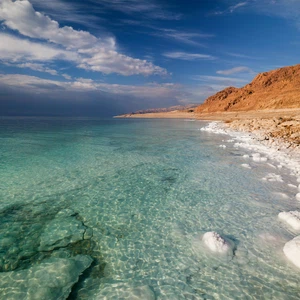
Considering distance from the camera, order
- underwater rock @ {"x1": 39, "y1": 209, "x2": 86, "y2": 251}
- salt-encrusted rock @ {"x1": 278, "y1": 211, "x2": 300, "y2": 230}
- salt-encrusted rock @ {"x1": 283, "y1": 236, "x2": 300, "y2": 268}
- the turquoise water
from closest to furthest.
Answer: the turquoise water → salt-encrusted rock @ {"x1": 283, "y1": 236, "x2": 300, "y2": 268} → underwater rock @ {"x1": 39, "y1": 209, "x2": 86, "y2": 251} → salt-encrusted rock @ {"x1": 278, "y1": 211, "x2": 300, "y2": 230}

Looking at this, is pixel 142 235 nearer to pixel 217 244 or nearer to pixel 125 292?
pixel 125 292

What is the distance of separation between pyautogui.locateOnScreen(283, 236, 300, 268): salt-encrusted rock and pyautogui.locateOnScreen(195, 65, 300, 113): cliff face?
82.3m

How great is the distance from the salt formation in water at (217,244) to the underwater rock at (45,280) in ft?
10.2

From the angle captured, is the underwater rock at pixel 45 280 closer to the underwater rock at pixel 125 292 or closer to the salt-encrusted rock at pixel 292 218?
the underwater rock at pixel 125 292

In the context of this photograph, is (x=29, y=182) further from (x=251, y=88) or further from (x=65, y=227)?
(x=251, y=88)

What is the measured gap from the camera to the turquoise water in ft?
14.2

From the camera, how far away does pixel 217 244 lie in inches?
214

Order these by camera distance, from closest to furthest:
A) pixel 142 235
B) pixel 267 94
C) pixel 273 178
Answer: pixel 142 235, pixel 273 178, pixel 267 94

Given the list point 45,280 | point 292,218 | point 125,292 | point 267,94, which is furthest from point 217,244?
point 267,94

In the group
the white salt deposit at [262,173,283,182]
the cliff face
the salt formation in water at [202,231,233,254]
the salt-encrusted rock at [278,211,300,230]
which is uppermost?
the cliff face

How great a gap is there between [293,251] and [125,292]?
4.10 meters

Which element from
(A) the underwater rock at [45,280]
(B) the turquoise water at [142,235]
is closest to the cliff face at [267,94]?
(B) the turquoise water at [142,235]

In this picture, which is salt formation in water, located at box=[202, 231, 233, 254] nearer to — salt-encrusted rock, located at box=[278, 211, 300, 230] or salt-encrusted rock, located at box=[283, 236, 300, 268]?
salt-encrusted rock, located at box=[283, 236, 300, 268]

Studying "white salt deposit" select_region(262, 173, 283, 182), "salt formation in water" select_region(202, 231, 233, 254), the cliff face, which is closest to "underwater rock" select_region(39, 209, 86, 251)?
"salt formation in water" select_region(202, 231, 233, 254)
